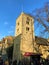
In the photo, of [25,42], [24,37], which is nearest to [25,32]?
[24,37]

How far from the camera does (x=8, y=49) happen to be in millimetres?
49531

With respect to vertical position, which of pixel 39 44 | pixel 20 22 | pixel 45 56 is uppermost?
pixel 20 22

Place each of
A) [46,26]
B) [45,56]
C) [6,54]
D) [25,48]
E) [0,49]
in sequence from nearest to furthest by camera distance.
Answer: [46,26], [25,48], [45,56], [6,54], [0,49]

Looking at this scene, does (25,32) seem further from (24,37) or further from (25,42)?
(25,42)

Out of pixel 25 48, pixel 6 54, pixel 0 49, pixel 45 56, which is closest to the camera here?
pixel 25 48

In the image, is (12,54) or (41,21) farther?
(12,54)

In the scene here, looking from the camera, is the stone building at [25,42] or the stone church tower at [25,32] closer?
the stone building at [25,42]

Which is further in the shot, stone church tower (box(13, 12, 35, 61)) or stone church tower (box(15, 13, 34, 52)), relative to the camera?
stone church tower (box(15, 13, 34, 52))

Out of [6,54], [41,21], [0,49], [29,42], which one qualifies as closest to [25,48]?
[29,42]

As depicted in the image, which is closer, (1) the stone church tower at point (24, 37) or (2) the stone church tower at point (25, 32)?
(1) the stone church tower at point (24, 37)

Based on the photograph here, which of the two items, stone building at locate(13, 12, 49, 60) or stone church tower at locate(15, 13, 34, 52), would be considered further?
stone church tower at locate(15, 13, 34, 52)

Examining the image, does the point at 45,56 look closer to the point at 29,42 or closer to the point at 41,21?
the point at 29,42

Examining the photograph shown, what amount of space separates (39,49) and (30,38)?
496 cm

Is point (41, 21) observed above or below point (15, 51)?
above
